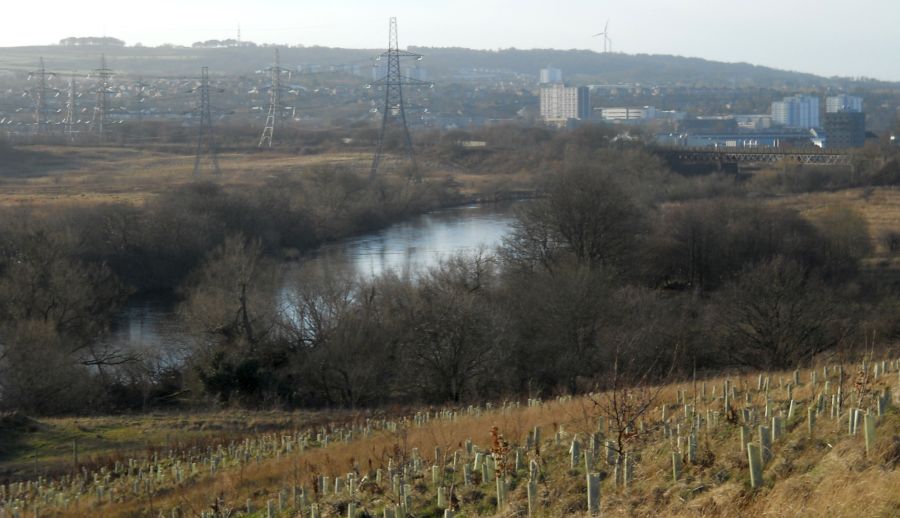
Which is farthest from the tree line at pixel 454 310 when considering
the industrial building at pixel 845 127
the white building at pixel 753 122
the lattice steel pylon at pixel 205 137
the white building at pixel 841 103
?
the white building at pixel 841 103

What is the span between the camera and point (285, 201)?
24219mm

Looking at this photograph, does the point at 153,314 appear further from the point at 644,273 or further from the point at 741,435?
the point at 741,435

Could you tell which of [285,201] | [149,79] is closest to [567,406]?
[285,201]

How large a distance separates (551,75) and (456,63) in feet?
40.1

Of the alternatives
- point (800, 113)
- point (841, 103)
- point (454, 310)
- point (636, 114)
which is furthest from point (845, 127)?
point (454, 310)

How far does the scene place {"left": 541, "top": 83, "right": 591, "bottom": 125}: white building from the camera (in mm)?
85250

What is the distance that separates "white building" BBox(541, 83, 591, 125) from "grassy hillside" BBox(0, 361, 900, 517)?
7857cm

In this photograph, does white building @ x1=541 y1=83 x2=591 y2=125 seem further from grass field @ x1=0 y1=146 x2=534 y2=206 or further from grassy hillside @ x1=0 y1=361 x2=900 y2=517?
grassy hillside @ x1=0 y1=361 x2=900 y2=517

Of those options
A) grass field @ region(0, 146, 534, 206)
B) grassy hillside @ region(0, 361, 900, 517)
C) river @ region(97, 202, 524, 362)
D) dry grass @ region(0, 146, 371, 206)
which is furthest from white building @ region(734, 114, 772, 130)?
grassy hillside @ region(0, 361, 900, 517)

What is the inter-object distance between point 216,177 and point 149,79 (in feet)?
183

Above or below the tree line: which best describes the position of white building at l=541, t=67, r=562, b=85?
above

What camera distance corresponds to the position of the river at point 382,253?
14.6m

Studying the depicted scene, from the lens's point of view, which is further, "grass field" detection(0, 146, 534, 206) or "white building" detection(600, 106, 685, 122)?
"white building" detection(600, 106, 685, 122)

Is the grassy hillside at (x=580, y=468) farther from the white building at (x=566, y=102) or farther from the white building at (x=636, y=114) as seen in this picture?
the white building at (x=566, y=102)
